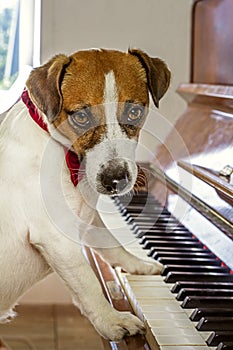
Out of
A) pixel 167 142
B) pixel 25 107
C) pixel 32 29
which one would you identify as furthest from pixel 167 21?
pixel 25 107

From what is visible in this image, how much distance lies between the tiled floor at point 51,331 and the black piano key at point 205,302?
0.17 meters

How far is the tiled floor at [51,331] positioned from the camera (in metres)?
1.36

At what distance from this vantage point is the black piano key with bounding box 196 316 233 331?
1.20 metres

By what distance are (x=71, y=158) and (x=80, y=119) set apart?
3.8 inches

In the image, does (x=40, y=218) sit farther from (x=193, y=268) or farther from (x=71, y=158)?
(x=193, y=268)

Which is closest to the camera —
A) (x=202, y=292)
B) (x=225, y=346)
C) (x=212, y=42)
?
(x=225, y=346)

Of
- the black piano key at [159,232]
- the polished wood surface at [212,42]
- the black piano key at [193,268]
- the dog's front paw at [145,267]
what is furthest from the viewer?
the polished wood surface at [212,42]

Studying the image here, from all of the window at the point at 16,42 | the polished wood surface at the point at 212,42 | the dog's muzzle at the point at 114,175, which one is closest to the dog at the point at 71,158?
the dog's muzzle at the point at 114,175

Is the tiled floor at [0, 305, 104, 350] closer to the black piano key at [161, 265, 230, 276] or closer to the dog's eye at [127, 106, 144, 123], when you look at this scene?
the black piano key at [161, 265, 230, 276]

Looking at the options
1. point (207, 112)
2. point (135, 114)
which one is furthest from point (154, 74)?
point (207, 112)

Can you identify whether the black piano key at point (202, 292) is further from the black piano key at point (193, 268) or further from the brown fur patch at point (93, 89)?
the brown fur patch at point (93, 89)

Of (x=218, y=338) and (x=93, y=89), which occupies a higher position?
(x=93, y=89)

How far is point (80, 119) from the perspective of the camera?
53.9 inches

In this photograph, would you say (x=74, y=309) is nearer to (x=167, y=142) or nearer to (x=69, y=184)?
(x=69, y=184)
